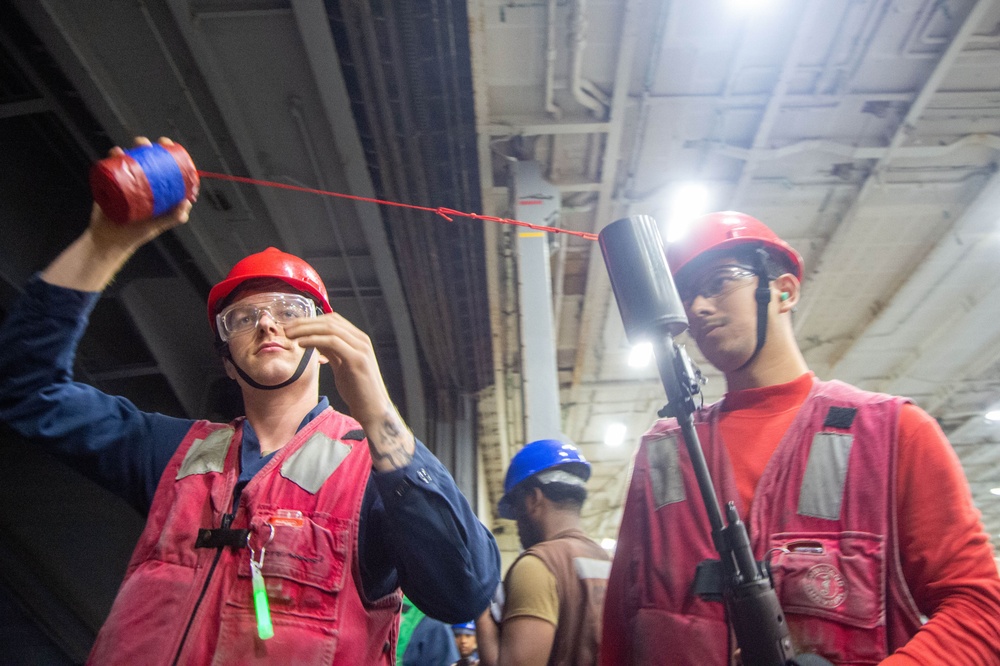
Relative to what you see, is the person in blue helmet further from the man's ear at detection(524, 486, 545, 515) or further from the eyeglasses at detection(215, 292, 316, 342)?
the eyeglasses at detection(215, 292, 316, 342)

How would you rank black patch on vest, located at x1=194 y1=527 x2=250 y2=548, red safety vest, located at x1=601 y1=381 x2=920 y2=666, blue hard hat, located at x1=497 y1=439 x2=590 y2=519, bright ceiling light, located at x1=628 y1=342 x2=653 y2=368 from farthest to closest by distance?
bright ceiling light, located at x1=628 y1=342 x2=653 y2=368, blue hard hat, located at x1=497 y1=439 x2=590 y2=519, black patch on vest, located at x1=194 y1=527 x2=250 y2=548, red safety vest, located at x1=601 y1=381 x2=920 y2=666

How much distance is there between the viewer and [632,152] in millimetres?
5324

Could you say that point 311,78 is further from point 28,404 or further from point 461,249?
point 28,404

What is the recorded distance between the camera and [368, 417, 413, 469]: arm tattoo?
1177mm

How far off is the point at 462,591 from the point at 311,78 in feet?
12.2

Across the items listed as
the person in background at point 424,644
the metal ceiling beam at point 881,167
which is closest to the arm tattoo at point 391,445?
the person in background at point 424,644

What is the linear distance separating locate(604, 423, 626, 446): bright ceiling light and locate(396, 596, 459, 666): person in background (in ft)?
19.1

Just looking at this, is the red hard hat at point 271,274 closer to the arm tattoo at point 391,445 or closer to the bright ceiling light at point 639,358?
the arm tattoo at point 391,445

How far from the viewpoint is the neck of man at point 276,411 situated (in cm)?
156

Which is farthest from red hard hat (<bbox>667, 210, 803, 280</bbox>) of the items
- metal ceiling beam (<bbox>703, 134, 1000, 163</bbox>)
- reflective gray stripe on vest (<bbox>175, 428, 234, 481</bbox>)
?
metal ceiling beam (<bbox>703, 134, 1000, 163</bbox>)

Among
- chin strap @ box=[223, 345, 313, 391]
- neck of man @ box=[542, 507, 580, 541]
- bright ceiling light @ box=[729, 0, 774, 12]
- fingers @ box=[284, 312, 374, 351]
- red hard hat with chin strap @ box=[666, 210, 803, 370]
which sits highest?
bright ceiling light @ box=[729, 0, 774, 12]

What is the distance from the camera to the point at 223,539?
1.26 meters

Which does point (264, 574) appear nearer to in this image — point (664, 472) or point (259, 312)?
point (259, 312)

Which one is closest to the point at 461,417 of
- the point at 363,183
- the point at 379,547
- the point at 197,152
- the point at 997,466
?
the point at 363,183
